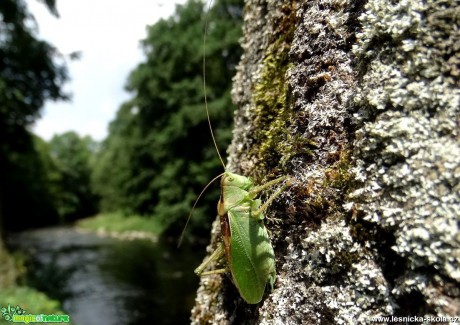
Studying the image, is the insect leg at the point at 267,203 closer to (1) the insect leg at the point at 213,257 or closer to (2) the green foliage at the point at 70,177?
(1) the insect leg at the point at 213,257

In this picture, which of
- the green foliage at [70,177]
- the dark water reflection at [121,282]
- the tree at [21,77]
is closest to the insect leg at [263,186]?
the dark water reflection at [121,282]

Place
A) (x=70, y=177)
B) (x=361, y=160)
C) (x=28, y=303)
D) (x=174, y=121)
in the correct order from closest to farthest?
(x=361, y=160)
(x=28, y=303)
(x=174, y=121)
(x=70, y=177)

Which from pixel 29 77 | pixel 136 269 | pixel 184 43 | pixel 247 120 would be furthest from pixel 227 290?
pixel 184 43

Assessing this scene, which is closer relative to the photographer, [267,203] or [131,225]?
[267,203]

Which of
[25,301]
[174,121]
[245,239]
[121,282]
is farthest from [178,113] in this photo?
[245,239]

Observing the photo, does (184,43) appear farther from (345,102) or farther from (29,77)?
(345,102)

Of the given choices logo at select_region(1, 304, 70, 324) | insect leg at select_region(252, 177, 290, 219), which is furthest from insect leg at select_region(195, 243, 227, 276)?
logo at select_region(1, 304, 70, 324)

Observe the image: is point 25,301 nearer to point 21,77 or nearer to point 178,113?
point 21,77
